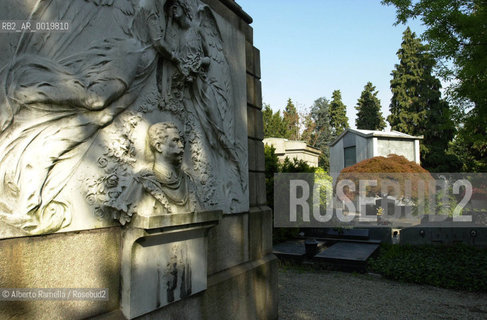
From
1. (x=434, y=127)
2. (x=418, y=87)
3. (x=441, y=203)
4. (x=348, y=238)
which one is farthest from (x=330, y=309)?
(x=418, y=87)

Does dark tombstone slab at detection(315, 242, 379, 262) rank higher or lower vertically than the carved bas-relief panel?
lower

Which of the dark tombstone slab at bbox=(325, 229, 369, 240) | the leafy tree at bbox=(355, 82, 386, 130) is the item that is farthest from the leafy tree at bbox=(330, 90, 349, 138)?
the dark tombstone slab at bbox=(325, 229, 369, 240)

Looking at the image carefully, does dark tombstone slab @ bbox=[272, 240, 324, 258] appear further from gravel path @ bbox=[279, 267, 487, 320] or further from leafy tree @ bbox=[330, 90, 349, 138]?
leafy tree @ bbox=[330, 90, 349, 138]

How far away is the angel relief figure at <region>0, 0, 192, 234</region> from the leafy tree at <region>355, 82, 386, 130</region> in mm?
38612

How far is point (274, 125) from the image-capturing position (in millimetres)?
33688

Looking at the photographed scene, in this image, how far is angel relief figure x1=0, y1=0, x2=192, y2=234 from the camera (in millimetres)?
2020

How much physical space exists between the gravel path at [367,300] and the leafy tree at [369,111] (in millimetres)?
33298

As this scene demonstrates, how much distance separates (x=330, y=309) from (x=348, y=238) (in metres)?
6.27

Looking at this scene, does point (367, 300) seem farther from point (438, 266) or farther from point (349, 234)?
point (349, 234)

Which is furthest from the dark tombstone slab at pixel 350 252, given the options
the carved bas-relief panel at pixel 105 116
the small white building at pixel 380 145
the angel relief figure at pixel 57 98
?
the small white building at pixel 380 145

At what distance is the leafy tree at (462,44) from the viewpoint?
6.89 meters

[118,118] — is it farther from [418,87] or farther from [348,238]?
[418,87]

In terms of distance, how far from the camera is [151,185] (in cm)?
278

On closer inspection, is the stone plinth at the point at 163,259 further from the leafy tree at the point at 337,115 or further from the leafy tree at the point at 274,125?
the leafy tree at the point at 337,115
